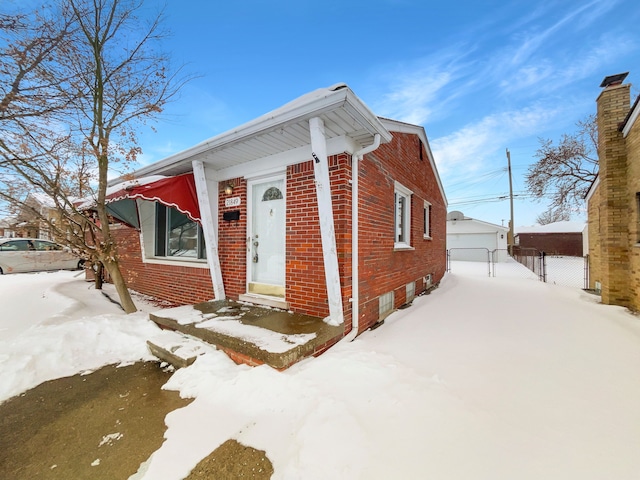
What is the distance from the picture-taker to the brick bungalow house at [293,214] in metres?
3.41

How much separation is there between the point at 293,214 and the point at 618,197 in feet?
25.1

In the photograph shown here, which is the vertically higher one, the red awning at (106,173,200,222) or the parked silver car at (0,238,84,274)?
the red awning at (106,173,200,222)

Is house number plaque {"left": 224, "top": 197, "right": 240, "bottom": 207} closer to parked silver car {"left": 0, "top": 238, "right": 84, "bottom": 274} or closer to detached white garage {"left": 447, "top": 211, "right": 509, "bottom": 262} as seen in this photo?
parked silver car {"left": 0, "top": 238, "right": 84, "bottom": 274}

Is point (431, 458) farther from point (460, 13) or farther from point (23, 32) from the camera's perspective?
point (460, 13)

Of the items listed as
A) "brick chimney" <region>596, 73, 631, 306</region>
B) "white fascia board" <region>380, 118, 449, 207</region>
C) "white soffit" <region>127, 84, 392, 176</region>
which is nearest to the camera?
"white soffit" <region>127, 84, 392, 176</region>

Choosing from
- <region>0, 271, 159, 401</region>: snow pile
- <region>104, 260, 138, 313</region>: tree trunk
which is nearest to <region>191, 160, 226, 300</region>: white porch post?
<region>0, 271, 159, 401</region>: snow pile

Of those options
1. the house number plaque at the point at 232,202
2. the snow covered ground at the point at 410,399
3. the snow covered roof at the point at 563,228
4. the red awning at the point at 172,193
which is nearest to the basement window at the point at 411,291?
the snow covered ground at the point at 410,399

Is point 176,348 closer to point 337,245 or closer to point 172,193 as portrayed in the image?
point 337,245

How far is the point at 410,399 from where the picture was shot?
2230 mm

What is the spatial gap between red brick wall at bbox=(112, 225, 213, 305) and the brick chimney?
926cm

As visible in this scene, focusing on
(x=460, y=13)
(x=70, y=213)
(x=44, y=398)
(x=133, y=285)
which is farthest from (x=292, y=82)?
(x=44, y=398)

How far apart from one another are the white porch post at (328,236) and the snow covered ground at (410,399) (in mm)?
538

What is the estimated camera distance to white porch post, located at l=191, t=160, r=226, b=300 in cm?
460

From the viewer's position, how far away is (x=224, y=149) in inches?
157
